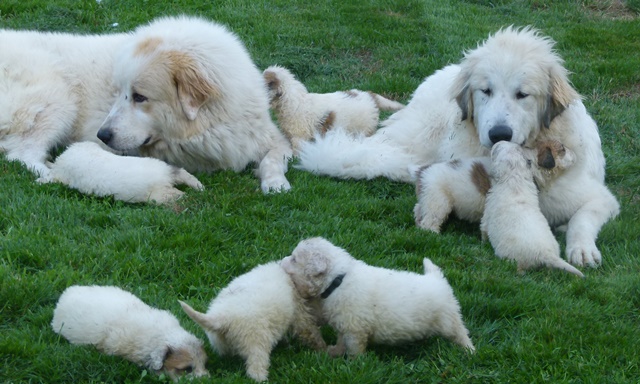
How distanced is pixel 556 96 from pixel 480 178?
0.97 meters

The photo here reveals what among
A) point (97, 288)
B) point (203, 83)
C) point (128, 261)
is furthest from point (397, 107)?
point (97, 288)

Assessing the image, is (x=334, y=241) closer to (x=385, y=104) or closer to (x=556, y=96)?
(x=556, y=96)

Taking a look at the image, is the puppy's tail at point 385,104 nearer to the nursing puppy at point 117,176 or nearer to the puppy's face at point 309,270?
the nursing puppy at point 117,176

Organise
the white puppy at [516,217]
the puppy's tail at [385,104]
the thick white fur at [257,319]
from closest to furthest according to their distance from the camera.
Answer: the thick white fur at [257,319] → the white puppy at [516,217] → the puppy's tail at [385,104]

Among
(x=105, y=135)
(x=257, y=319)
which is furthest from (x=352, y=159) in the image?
(x=257, y=319)

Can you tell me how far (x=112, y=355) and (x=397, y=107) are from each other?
18.4 ft

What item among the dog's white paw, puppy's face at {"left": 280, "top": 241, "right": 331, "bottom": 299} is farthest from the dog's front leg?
puppy's face at {"left": 280, "top": 241, "right": 331, "bottom": 299}

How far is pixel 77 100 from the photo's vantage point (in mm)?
7309

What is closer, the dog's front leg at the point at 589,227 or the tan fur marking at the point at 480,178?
the dog's front leg at the point at 589,227

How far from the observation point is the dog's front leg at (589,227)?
5508mm

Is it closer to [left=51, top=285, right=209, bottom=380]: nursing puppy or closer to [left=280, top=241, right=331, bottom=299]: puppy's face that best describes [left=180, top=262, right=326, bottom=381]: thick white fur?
[left=280, top=241, right=331, bottom=299]: puppy's face

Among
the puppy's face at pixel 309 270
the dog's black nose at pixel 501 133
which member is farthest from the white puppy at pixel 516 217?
the puppy's face at pixel 309 270

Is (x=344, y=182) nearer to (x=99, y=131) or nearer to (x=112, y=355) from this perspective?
(x=99, y=131)

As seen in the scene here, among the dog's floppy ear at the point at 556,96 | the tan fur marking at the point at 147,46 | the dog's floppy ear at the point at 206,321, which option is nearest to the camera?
the dog's floppy ear at the point at 206,321
